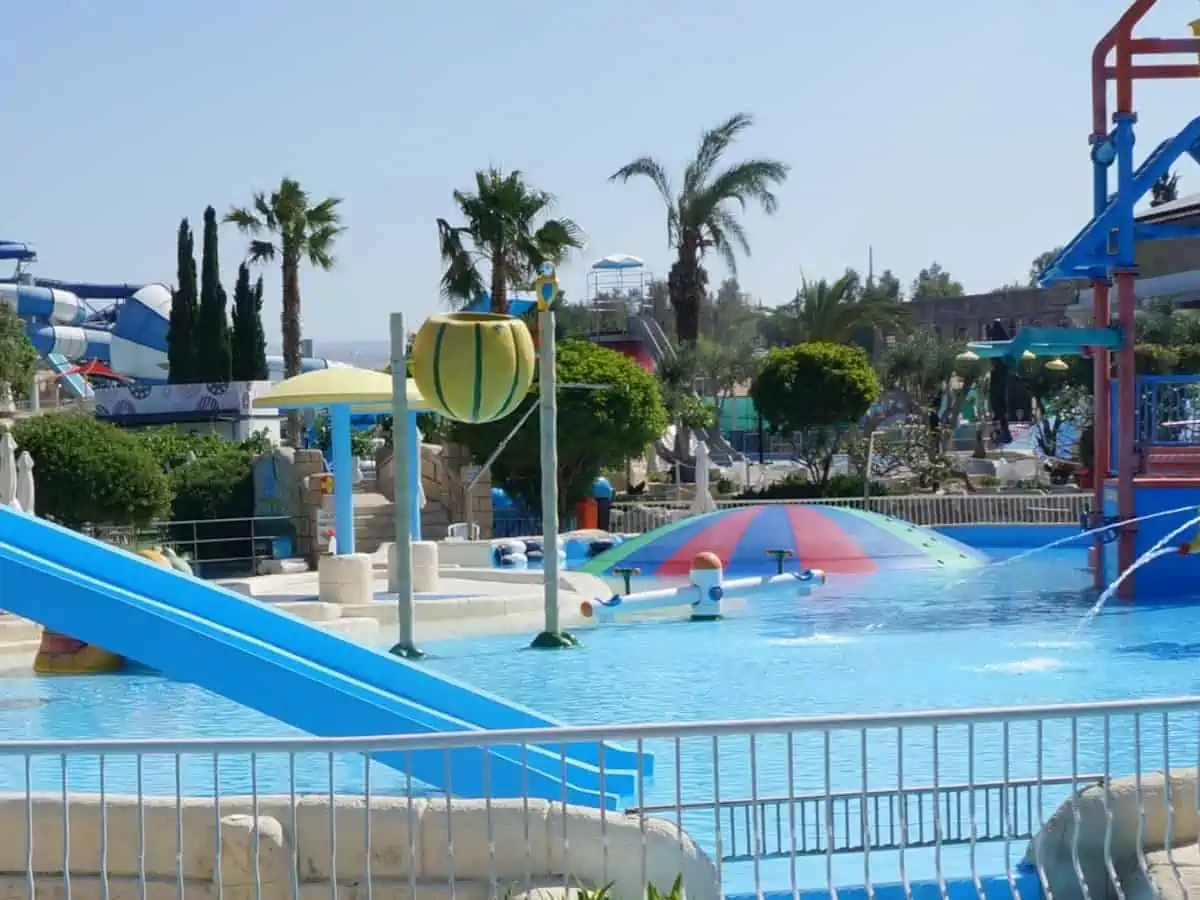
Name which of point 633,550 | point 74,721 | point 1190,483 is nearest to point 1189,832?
point 74,721

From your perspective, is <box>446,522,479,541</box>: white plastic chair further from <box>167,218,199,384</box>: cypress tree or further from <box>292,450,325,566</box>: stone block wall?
<box>167,218,199,384</box>: cypress tree

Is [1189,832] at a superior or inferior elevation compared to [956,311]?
inferior

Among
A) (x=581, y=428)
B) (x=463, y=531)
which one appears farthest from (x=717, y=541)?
(x=581, y=428)

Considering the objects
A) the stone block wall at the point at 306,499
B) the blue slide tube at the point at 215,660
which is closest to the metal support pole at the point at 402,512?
the blue slide tube at the point at 215,660

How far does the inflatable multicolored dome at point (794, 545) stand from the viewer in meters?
22.7

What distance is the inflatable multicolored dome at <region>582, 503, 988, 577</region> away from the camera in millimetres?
22688

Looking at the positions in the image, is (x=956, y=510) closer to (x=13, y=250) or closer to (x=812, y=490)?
(x=812, y=490)

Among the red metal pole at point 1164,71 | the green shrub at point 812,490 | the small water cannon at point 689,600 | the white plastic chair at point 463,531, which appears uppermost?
the red metal pole at point 1164,71

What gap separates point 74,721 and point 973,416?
46.7 metres

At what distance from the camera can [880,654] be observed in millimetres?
14656

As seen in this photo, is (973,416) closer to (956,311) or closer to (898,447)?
(956,311)

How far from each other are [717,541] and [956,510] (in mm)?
5606

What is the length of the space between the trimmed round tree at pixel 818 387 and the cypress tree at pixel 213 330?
2026 cm

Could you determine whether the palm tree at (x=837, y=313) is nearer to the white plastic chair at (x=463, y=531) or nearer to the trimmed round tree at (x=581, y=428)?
the trimmed round tree at (x=581, y=428)
